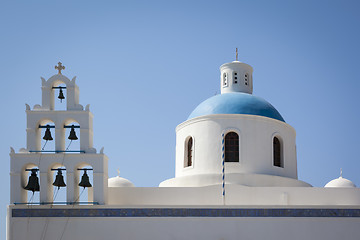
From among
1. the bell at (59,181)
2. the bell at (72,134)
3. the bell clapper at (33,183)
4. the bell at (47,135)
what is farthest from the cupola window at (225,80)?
the bell clapper at (33,183)

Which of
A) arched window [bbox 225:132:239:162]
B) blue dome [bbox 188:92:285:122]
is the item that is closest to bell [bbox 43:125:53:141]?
blue dome [bbox 188:92:285:122]

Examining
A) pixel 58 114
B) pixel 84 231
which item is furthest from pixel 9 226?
pixel 58 114

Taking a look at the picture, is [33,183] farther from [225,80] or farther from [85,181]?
→ [225,80]

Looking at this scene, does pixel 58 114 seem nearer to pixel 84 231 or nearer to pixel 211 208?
pixel 84 231

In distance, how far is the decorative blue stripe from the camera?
16297mm

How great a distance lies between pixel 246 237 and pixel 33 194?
6.57 m

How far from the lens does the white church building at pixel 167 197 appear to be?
1623 centimetres

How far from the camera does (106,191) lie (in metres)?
17.1

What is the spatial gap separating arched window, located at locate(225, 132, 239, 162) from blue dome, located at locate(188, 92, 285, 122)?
2.92ft

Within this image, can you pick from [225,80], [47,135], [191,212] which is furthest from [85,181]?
[225,80]

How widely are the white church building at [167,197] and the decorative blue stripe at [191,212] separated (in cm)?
3

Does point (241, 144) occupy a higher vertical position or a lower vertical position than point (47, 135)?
lower

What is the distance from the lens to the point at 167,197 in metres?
18.4

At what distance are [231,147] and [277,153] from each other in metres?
1.91
